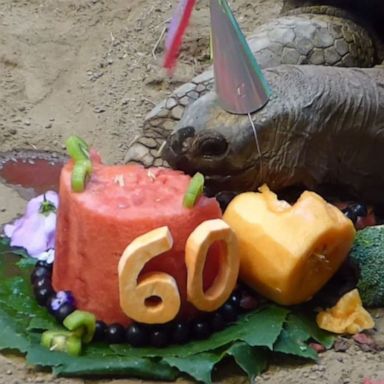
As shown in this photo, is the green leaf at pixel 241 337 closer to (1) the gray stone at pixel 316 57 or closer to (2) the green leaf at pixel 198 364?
(2) the green leaf at pixel 198 364

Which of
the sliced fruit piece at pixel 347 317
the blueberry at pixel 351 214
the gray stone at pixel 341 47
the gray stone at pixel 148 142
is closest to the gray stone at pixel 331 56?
the gray stone at pixel 341 47

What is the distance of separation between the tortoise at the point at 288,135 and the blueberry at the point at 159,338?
1.82 ft

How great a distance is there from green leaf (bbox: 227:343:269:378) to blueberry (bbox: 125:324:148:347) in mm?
175

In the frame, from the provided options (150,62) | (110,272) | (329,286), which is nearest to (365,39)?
(150,62)

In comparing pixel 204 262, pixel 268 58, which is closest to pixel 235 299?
pixel 204 262

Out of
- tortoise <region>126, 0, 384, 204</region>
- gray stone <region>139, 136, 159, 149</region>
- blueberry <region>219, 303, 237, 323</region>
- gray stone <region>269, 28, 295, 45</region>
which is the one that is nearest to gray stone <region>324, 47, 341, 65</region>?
gray stone <region>269, 28, 295, 45</region>

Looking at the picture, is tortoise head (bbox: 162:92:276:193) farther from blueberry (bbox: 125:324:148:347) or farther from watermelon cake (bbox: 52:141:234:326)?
blueberry (bbox: 125:324:148:347)

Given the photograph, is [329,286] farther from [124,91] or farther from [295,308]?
[124,91]

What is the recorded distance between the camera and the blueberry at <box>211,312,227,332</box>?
248 centimetres

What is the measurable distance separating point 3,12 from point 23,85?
605 mm

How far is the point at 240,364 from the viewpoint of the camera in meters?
2.37

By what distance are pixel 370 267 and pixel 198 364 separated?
54cm

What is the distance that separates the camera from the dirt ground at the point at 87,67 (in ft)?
12.0

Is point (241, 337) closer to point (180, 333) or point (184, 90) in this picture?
point (180, 333)
